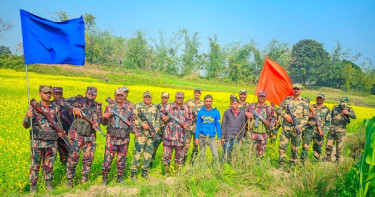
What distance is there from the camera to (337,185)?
4.48m

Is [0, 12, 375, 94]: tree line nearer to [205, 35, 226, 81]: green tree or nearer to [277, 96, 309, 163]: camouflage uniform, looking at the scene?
[205, 35, 226, 81]: green tree

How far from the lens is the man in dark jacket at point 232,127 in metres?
6.79

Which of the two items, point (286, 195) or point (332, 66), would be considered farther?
point (332, 66)

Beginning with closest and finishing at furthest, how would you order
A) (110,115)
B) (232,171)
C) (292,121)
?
(232,171), (110,115), (292,121)

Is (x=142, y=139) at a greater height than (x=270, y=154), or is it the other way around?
(x=142, y=139)

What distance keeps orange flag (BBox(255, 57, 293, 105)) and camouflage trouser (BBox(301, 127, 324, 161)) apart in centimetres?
119

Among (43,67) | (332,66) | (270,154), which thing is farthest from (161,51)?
(270,154)

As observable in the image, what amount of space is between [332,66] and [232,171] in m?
68.2

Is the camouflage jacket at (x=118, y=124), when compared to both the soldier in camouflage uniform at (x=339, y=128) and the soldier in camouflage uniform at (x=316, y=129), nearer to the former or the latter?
the soldier in camouflage uniform at (x=316, y=129)

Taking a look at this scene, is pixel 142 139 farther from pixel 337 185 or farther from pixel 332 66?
pixel 332 66

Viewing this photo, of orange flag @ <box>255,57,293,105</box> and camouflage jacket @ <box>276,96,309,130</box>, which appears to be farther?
orange flag @ <box>255,57,293,105</box>

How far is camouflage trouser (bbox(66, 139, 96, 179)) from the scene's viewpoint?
232 inches

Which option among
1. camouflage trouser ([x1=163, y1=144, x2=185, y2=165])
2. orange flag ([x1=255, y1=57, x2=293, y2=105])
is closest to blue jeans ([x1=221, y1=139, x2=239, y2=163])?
camouflage trouser ([x1=163, y1=144, x2=185, y2=165])

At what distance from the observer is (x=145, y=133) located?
21.6 ft
